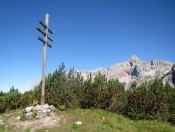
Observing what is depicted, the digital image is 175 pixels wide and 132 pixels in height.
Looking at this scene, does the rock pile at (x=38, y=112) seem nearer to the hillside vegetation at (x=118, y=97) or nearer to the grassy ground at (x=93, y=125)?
the grassy ground at (x=93, y=125)

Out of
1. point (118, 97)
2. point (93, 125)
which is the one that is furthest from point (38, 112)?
point (118, 97)

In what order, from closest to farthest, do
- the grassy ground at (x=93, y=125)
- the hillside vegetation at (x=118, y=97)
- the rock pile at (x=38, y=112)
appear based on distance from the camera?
the grassy ground at (x=93, y=125) < the rock pile at (x=38, y=112) < the hillside vegetation at (x=118, y=97)

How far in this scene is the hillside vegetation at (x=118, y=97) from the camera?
19.5 metres

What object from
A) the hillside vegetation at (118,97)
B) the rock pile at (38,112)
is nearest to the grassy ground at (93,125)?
the rock pile at (38,112)

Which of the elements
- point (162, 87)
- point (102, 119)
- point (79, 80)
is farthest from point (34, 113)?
point (162, 87)

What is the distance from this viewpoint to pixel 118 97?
20531 millimetres

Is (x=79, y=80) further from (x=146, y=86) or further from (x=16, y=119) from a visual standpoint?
(x=16, y=119)

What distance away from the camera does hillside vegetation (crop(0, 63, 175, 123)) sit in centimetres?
1948

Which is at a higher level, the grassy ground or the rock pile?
the rock pile

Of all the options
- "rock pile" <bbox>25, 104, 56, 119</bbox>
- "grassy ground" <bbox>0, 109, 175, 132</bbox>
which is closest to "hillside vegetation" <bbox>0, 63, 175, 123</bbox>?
"rock pile" <bbox>25, 104, 56, 119</bbox>

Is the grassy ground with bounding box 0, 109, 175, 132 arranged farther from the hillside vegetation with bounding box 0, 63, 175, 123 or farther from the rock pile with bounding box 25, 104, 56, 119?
the hillside vegetation with bounding box 0, 63, 175, 123

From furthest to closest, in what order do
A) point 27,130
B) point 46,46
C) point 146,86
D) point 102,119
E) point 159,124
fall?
point 146,86, point 46,46, point 159,124, point 102,119, point 27,130

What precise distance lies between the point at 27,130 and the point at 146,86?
11261 mm

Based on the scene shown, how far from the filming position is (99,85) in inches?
817
